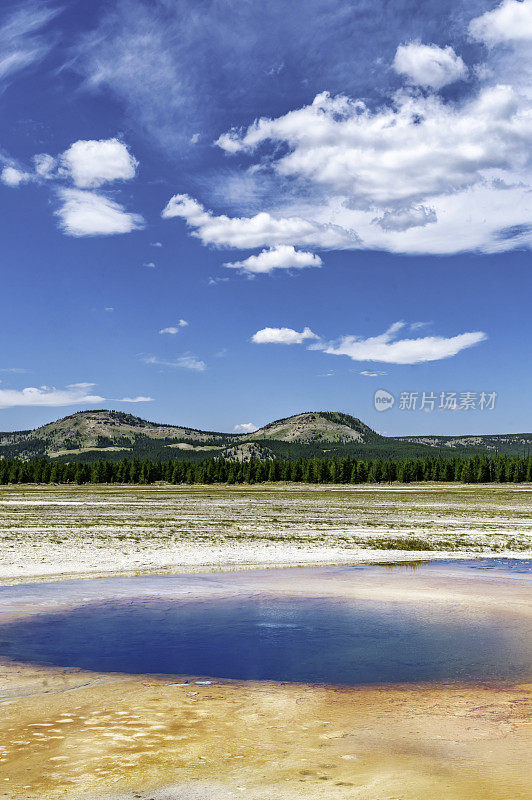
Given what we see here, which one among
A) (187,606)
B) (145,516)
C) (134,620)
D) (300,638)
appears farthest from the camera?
(145,516)

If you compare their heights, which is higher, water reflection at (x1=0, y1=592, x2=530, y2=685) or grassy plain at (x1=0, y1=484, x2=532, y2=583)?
water reflection at (x1=0, y1=592, x2=530, y2=685)

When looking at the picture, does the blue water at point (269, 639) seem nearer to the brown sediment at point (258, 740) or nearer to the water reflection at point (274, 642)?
the water reflection at point (274, 642)

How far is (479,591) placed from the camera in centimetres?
2492

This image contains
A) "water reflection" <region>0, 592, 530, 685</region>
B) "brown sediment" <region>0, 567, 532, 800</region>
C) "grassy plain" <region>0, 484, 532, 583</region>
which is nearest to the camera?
"brown sediment" <region>0, 567, 532, 800</region>

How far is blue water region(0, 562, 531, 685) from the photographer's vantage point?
14.8m

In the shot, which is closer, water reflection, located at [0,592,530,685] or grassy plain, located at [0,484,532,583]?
water reflection, located at [0,592,530,685]

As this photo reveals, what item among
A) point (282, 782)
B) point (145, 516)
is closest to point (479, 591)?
point (282, 782)

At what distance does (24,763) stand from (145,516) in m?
57.4

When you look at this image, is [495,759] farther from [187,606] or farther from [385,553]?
[385,553]

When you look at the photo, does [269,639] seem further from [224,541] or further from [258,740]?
[224,541]

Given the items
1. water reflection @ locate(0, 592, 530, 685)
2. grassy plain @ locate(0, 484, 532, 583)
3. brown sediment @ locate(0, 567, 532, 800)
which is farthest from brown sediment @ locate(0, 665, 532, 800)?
grassy plain @ locate(0, 484, 532, 583)

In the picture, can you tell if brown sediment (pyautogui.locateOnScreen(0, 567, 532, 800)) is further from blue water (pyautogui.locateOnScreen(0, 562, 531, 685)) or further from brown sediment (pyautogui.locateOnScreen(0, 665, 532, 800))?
blue water (pyautogui.locateOnScreen(0, 562, 531, 685))

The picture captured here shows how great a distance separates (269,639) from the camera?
17.5 meters

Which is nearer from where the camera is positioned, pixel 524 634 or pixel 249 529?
pixel 524 634
